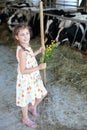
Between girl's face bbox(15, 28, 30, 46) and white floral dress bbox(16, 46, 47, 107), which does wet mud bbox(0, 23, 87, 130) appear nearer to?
white floral dress bbox(16, 46, 47, 107)

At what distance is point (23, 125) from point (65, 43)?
9.91 feet

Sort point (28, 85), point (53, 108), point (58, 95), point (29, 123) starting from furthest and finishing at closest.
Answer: point (58, 95) → point (53, 108) → point (29, 123) → point (28, 85)

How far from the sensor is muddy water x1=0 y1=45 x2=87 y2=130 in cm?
262

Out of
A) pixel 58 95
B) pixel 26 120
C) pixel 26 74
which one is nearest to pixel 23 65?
pixel 26 74

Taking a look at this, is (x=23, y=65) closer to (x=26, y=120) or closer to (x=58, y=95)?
(x=26, y=120)

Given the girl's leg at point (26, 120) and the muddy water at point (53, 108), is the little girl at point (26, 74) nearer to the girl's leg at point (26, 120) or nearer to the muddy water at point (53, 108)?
the girl's leg at point (26, 120)

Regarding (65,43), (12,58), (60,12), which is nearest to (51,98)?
(12,58)

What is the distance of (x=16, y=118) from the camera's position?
276 centimetres

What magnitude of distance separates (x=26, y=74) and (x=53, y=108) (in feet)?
2.34

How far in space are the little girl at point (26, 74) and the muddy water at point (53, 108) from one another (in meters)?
0.15

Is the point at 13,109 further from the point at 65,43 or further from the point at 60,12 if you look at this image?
the point at 60,12

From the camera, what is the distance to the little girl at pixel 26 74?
2.35m

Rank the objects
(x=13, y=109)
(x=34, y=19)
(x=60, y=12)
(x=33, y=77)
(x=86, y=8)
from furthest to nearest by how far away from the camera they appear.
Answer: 1. (x=86, y=8)
2. (x=34, y=19)
3. (x=60, y=12)
4. (x=13, y=109)
5. (x=33, y=77)

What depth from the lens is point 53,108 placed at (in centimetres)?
294
